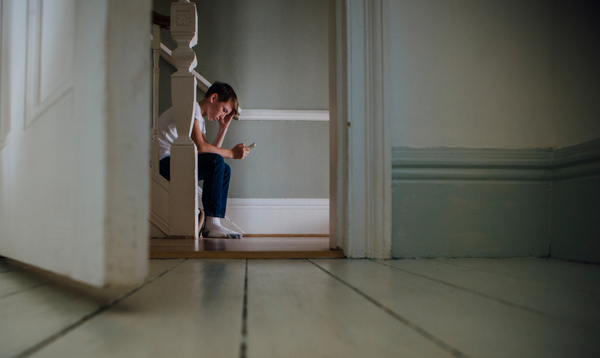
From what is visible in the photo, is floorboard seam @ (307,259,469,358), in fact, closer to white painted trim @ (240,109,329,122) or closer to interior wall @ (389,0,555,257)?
interior wall @ (389,0,555,257)

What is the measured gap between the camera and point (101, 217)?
37 centimetres

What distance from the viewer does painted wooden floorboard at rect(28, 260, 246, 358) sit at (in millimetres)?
298

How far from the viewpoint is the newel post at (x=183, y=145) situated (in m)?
1.65

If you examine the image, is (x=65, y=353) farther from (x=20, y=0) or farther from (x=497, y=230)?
(x=497, y=230)

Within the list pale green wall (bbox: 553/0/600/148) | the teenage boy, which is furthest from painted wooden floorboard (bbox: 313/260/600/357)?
the teenage boy

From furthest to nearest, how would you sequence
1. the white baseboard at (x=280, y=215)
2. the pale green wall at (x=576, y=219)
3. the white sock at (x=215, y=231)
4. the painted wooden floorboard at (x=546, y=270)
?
the white baseboard at (x=280, y=215) → the white sock at (x=215, y=231) → the pale green wall at (x=576, y=219) → the painted wooden floorboard at (x=546, y=270)

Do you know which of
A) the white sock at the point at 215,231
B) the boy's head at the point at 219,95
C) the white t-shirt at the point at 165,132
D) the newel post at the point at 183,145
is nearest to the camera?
the newel post at the point at 183,145

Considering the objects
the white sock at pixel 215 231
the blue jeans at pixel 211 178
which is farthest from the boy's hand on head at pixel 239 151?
the white sock at pixel 215 231

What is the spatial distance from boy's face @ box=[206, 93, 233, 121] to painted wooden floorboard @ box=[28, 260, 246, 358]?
5.73ft

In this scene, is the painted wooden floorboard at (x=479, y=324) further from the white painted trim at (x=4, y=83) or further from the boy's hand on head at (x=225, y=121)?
the boy's hand on head at (x=225, y=121)

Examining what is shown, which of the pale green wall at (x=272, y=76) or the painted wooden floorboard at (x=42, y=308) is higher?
the pale green wall at (x=272, y=76)

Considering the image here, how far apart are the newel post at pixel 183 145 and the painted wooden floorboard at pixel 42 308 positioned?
40.1 inches

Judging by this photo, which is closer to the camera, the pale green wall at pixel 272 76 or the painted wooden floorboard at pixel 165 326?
the painted wooden floorboard at pixel 165 326

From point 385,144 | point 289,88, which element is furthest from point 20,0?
point 289,88
